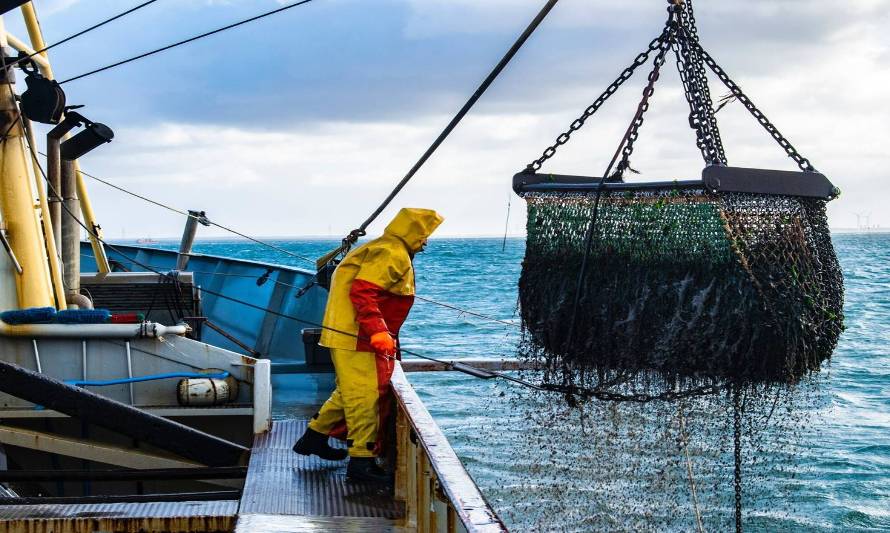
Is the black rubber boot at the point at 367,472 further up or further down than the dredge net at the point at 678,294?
further down

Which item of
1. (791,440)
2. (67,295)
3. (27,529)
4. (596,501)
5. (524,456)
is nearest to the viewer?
(27,529)

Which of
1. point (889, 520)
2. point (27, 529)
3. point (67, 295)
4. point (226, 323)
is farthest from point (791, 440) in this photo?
point (27, 529)

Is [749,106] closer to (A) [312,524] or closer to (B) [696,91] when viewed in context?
(B) [696,91]

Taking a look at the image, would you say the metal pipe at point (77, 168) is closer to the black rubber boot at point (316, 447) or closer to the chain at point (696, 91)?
the black rubber boot at point (316, 447)

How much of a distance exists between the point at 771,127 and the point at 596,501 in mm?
6968

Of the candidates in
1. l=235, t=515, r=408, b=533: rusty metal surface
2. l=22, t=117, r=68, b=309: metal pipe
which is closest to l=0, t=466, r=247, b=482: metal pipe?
l=235, t=515, r=408, b=533: rusty metal surface

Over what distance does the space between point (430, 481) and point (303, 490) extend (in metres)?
1.47

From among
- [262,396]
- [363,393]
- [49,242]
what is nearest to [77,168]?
[49,242]

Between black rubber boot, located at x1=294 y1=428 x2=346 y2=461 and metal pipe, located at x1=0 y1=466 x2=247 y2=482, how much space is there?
22.1 inches

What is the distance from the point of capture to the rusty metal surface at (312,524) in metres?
4.70

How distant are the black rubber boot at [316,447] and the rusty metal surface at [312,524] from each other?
853 millimetres

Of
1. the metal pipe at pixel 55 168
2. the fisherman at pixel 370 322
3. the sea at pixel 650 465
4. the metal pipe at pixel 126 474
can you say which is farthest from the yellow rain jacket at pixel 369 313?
the metal pipe at pixel 55 168

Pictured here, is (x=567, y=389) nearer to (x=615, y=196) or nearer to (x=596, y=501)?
(x=615, y=196)

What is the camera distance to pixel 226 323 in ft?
38.8
